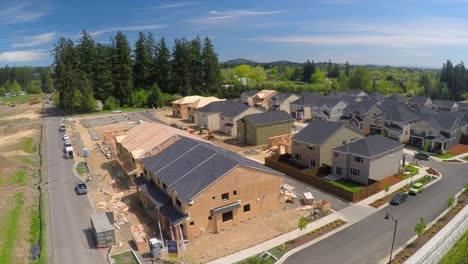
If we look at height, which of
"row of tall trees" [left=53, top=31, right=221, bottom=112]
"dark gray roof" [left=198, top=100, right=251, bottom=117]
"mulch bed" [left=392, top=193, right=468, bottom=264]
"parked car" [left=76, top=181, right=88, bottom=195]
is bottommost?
"mulch bed" [left=392, top=193, right=468, bottom=264]

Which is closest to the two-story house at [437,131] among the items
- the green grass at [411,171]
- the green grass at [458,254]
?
the green grass at [411,171]

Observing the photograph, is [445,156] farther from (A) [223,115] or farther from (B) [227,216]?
(A) [223,115]

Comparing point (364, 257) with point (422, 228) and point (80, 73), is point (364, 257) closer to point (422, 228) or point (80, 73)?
point (422, 228)

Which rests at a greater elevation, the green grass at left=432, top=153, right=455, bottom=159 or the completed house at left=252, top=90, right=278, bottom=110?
the completed house at left=252, top=90, right=278, bottom=110

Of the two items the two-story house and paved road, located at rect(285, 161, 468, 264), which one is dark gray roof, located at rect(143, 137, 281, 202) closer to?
paved road, located at rect(285, 161, 468, 264)

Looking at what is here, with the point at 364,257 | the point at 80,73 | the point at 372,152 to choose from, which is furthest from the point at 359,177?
the point at 80,73

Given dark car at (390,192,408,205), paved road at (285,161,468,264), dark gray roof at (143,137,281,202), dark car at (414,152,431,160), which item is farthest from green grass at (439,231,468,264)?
dark car at (414,152,431,160)
